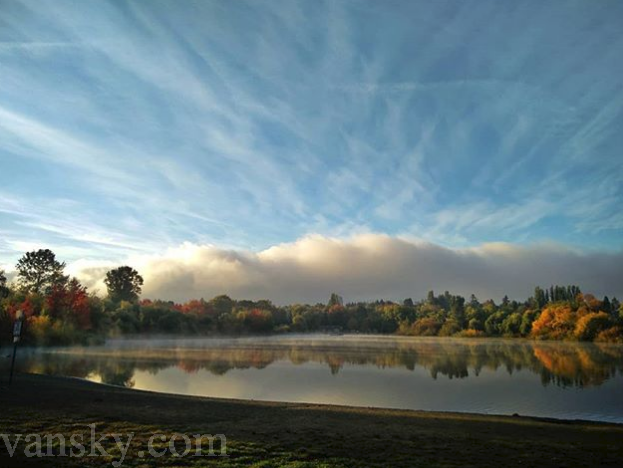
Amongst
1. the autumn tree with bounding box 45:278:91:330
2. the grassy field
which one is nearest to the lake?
the grassy field

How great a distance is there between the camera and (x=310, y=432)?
14.4 m

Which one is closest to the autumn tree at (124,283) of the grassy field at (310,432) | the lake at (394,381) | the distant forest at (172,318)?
the distant forest at (172,318)

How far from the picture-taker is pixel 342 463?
10.7m

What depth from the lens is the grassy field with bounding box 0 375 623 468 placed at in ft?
36.1

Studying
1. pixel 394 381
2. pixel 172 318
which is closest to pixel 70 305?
pixel 172 318

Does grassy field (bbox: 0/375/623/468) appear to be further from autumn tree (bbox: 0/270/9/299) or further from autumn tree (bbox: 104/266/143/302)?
autumn tree (bbox: 104/266/143/302)

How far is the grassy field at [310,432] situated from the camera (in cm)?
1100

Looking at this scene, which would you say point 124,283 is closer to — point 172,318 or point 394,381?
point 172,318

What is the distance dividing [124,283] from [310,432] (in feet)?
534

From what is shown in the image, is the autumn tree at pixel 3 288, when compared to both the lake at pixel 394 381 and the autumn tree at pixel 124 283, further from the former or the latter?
the autumn tree at pixel 124 283

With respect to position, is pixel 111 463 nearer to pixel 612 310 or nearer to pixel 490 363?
pixel 490 363

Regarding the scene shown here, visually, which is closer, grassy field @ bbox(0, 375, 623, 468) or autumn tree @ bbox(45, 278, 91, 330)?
grassy field @ bbox(0, 375, 623, 468)

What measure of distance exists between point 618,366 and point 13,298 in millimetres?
84773

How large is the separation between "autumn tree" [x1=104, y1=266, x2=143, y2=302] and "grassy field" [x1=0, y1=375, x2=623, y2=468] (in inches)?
5901
